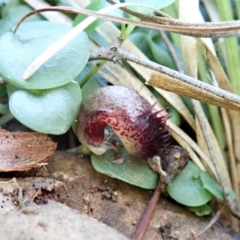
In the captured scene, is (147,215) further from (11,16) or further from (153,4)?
(11,16)

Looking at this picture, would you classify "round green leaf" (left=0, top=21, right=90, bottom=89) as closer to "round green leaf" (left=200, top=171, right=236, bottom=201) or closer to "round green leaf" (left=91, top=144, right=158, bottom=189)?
"round green leaf" (left=91, top=144, right=158, bottom=189)

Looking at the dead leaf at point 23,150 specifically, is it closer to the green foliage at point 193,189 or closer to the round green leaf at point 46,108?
the round green leaf at point 46,108

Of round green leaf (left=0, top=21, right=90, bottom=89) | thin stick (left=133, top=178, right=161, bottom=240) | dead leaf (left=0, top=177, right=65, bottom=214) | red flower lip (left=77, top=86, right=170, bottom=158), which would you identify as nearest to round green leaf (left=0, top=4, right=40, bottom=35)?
round green leaf (left=0, top=21, right=90, bottom=89)

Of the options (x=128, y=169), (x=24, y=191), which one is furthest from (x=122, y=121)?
(x=24, y=191)

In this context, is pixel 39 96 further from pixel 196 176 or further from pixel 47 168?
pixel 196 176

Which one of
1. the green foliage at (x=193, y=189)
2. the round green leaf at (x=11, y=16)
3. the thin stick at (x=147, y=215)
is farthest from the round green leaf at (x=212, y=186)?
the round green leaf at (x=11, y=16)

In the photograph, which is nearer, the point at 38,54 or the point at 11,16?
the point at 38,54
